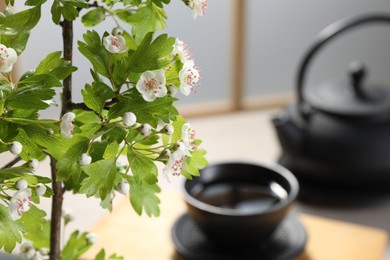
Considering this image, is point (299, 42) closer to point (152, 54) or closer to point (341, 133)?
point (341, 133)

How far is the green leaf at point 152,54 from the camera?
1.80ft

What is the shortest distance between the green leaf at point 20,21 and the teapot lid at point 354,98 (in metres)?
0.88

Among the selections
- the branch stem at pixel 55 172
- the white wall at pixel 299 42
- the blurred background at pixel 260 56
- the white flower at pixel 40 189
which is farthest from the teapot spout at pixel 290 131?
the white flower at pixel 40 189

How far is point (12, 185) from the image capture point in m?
0.55

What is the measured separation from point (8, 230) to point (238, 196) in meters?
0.58

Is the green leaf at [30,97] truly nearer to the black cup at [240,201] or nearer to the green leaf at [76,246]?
the green leaf at [76,246]

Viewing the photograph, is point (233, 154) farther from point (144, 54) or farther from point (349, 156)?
point (144, 54)

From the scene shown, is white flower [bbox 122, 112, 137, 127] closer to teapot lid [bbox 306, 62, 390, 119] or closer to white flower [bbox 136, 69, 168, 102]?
white flower [bbox 136, 69, 168, 102]

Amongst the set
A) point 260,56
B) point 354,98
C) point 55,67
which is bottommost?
point 260,56

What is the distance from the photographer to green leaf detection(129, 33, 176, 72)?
547mm

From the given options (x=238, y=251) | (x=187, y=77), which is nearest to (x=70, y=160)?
(x=187, y=77)

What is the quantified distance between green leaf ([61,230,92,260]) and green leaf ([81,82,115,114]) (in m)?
0.22

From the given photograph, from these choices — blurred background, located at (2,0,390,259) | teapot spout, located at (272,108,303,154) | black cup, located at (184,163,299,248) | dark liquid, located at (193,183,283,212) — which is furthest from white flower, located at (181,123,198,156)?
blurred background, located at (2,0,390,259)

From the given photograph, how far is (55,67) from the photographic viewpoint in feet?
1.81
